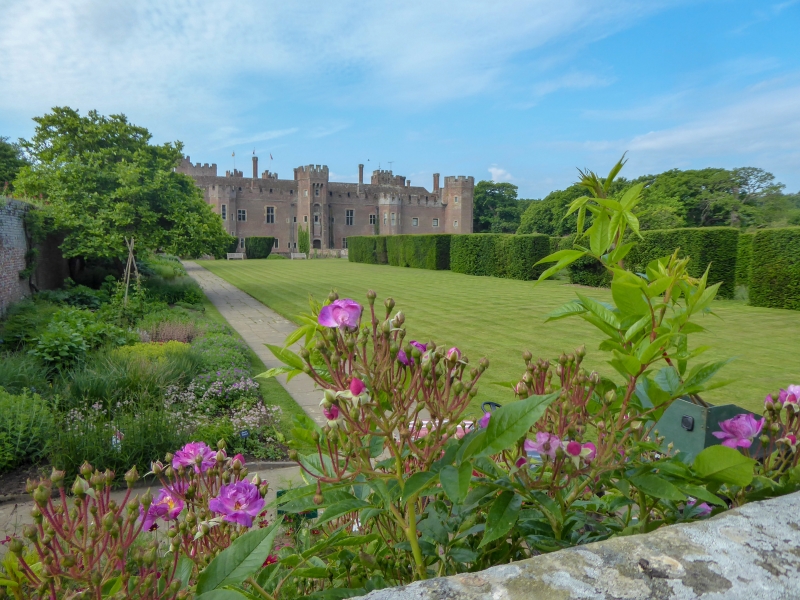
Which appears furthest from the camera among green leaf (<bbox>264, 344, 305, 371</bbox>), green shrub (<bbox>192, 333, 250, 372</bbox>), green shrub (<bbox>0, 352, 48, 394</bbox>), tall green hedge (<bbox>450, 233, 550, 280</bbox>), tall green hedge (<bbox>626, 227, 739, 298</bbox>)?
tall green hedge (<bbox>450, 233, 550, 280</bbox>)

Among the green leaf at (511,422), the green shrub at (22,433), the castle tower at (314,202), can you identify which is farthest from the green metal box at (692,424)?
the castle tower at (314,202)

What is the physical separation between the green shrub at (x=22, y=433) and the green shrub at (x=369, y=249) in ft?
97.7

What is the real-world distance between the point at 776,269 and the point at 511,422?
14240mm

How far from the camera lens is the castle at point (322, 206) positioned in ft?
173

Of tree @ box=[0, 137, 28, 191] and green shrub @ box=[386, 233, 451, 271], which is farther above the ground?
tree @ box=[0, 137, 28, 191]

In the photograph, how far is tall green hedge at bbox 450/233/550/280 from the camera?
2147 centimetres

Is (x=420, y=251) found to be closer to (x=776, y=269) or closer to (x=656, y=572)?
(x=776, y=269)

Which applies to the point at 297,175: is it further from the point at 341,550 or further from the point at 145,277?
the point at 341,550

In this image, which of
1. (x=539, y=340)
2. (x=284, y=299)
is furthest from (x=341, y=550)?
(x=284, y=299)

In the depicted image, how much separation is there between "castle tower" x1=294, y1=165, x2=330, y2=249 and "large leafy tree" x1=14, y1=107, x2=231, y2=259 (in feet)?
129

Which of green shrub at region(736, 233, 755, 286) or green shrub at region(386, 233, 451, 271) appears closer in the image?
green shrub at region(736, 233, 755, 286)

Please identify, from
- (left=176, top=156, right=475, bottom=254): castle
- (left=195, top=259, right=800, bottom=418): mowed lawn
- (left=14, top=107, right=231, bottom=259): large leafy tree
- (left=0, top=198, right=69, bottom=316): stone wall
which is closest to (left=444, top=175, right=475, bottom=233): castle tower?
(left=176, top=156, right=475, bottom=254): castle

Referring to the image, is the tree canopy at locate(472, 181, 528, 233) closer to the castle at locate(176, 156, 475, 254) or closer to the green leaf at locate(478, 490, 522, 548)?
the castle at locate(176, 156, 475, 254)

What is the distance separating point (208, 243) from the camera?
538 inches
